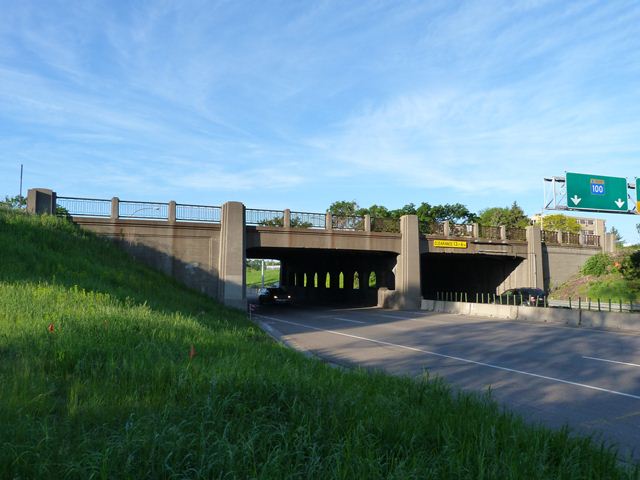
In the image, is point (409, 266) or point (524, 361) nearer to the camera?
point (524, 361)

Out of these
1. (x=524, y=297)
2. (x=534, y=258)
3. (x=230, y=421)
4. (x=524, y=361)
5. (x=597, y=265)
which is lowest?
(x=524, y=361)

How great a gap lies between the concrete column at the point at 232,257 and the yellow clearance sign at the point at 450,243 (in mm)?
14729

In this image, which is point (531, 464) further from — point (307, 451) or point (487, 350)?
point (487, 350)

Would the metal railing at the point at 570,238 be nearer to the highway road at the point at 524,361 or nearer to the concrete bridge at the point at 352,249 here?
the concrete bridge at the point at 352,249

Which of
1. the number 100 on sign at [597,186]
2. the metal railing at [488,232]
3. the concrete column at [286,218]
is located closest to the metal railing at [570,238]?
the metal railing at [488,232]

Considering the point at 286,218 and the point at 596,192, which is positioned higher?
the point at 596,192

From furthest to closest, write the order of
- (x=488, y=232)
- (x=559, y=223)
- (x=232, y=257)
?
1. (x=559, y=223)
2. (x=488, y=232)
3. (x=232, y=257)

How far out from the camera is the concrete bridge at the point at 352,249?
29.0 meters

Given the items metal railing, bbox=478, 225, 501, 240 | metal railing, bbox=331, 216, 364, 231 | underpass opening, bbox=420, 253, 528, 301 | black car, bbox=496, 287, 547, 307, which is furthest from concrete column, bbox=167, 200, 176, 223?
metal railing, bbox=478, 225, 501, 240

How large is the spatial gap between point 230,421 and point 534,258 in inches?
1607

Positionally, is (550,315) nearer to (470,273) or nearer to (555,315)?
(555,315)

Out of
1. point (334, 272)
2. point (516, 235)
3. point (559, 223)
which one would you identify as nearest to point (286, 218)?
point (334, 272)

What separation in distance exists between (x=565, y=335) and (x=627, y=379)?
28.7 feet

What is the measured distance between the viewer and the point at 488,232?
40062 millimetres
